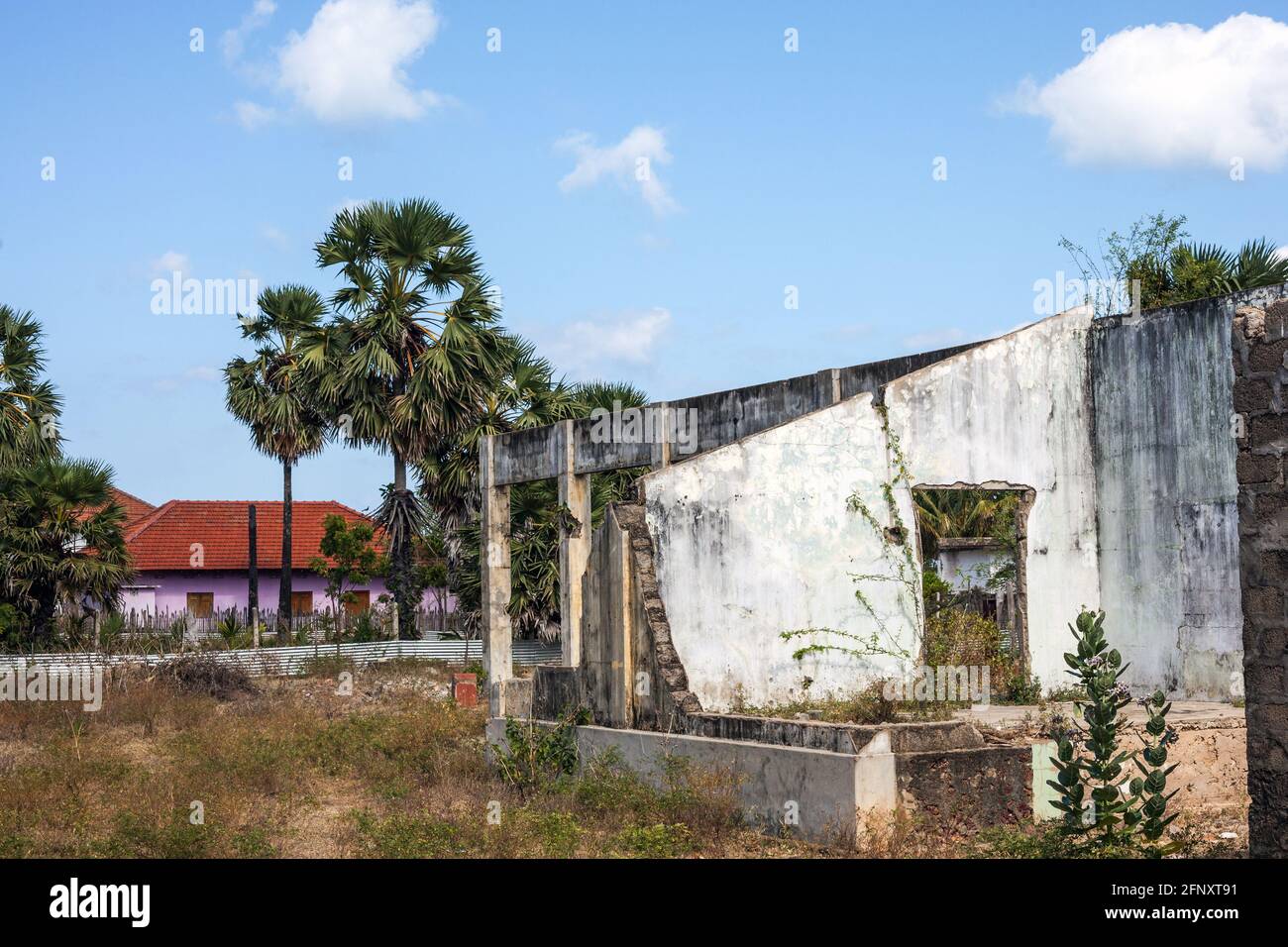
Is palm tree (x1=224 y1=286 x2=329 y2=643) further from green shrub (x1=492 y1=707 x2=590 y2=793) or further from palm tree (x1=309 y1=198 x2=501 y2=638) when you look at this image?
green shrub (x1=492 y1=707 x2=590 y2=793)

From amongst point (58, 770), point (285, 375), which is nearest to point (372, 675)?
point (285, 375)

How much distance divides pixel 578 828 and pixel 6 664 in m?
15.6

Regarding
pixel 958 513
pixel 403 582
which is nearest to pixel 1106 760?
pixel 403 582

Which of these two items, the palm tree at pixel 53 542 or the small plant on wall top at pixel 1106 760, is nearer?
the small plant on wall top at pixel 1106 760

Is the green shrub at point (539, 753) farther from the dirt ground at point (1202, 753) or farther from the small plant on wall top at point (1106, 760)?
the small plant on wall top at point (1106, 760)

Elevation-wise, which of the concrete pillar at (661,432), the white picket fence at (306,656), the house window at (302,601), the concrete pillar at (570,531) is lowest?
the white picket fence at (306,656)

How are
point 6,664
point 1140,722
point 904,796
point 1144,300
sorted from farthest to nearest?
1. point 1144,300
2. point 6,664
3. point 1140,722
4. point 904,796

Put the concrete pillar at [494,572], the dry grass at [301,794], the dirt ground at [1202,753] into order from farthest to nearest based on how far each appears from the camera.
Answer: the concrete pillar at [494,572], the dirt ground at [1202,753], the dry grass at [301,794]

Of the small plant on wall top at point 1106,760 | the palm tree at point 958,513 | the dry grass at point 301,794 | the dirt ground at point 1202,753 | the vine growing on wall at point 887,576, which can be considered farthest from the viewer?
the palm tree at point 958,513

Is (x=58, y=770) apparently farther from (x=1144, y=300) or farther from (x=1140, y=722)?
(x=1144, y=300)

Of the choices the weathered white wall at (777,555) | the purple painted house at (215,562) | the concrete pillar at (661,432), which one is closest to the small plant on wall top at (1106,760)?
the weathered white wall at (777,555)

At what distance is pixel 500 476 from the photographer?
1933cm

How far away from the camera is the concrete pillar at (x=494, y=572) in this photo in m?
19.2

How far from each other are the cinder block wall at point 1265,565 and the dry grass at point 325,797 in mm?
2425
